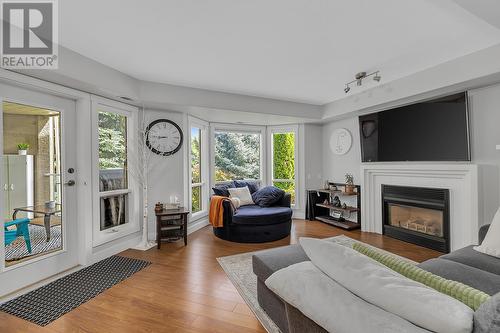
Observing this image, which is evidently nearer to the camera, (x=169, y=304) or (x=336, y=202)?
(x=169, y=304)

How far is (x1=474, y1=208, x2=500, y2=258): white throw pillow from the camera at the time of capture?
196 cm

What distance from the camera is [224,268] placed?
2830 mm

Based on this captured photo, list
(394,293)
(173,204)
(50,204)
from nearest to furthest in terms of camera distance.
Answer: (394,293), (50,204), (173,204)

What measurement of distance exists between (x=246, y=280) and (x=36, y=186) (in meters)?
2.46

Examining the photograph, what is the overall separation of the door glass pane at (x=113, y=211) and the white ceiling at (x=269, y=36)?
5.84 feet

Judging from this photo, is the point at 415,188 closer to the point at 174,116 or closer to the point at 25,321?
the point at 174,116

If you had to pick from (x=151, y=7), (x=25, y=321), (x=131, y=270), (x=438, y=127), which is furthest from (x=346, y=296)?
(x=438, y=127)

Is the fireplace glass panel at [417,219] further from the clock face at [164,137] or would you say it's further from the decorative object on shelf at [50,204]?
the decorative object on shelf at [50,204]

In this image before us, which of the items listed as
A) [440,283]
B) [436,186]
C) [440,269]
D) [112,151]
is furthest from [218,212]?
[436,186]

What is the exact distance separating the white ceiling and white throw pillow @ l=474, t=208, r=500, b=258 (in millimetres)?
1707

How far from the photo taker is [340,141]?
501 cm

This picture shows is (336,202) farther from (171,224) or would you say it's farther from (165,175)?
(165,175)

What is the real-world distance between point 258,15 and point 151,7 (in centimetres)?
81

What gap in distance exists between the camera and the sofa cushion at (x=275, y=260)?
1764 mm
